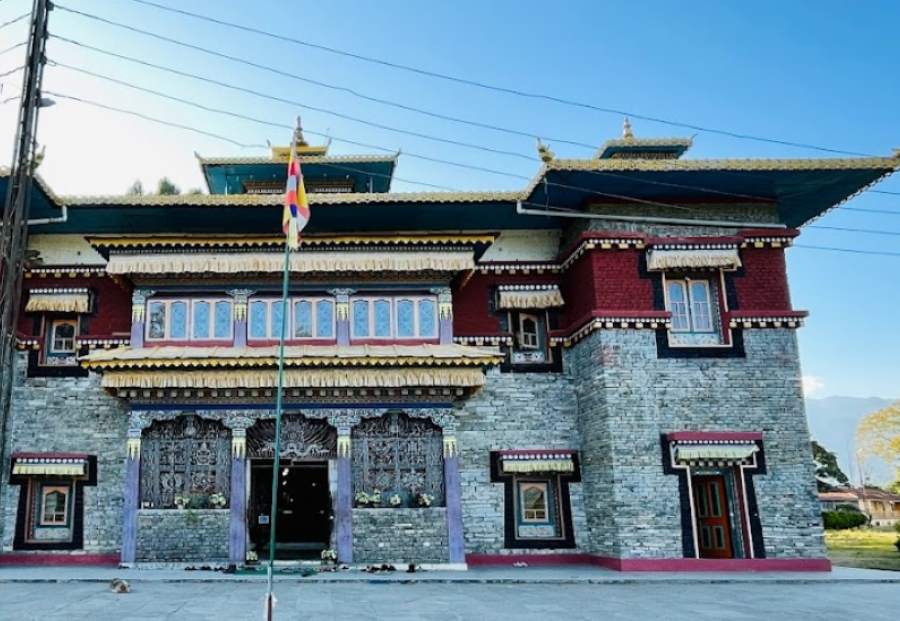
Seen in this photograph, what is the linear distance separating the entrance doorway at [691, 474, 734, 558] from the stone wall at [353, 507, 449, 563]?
5.14 m

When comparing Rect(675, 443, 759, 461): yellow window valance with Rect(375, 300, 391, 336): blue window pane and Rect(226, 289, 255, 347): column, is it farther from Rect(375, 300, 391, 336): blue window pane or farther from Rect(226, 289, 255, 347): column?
Rect(226, 289, 255, 347): column

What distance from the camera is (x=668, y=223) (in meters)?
15.8

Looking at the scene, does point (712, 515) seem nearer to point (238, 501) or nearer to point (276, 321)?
point (238, 501)

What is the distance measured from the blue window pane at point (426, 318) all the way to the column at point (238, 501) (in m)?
4.27

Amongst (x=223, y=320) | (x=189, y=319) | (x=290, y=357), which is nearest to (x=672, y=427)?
(x=290, y=357)

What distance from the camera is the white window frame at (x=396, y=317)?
1598cm

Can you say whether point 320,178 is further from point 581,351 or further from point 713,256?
point 713,256

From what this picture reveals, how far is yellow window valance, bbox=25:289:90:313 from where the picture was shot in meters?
16.5

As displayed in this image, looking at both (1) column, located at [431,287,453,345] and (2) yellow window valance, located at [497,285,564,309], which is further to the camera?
(2) yellow window valance, located at [497,285,564,309]

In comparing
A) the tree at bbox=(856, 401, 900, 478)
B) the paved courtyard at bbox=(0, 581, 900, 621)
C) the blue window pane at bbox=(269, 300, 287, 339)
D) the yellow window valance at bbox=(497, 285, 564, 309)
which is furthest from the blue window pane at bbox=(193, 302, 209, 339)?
the tree at bbox=(856, 401, 900, 478)

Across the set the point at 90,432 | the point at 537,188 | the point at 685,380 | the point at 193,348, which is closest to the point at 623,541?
the point at 685,380

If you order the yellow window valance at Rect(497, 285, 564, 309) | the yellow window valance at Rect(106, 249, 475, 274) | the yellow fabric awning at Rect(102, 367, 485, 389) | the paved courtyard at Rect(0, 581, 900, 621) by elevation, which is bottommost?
the paved courtyard at Rect(0, 581, 900, 621)

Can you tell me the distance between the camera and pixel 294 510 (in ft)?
62.0

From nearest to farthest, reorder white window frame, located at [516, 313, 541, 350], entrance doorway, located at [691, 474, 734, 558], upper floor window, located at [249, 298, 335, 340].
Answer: entrance doorway, located at [691, 474, 734, 558], upper floor window, located at [249, 298, 335, 340], white window frame, located at [516, 313, 541, 350]
